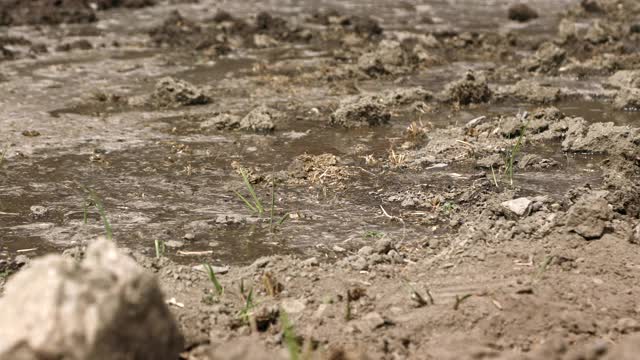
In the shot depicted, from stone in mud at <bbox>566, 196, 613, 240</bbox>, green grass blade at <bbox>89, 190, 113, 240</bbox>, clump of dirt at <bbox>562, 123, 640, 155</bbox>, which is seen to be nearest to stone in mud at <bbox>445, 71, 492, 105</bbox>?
clump of dirt at <bbox>562, 123, 640, 155</bbox>

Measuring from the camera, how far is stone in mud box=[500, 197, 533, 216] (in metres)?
4.96

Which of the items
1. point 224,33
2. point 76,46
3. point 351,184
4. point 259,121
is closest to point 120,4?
point 224,33

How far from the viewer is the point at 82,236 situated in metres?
5.09

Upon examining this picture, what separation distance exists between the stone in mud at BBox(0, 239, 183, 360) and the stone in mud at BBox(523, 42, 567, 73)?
8431mm

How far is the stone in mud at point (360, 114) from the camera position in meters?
7.72

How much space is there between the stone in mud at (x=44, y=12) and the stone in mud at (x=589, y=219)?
12.3 meters

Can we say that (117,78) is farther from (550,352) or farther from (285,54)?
(550,352)

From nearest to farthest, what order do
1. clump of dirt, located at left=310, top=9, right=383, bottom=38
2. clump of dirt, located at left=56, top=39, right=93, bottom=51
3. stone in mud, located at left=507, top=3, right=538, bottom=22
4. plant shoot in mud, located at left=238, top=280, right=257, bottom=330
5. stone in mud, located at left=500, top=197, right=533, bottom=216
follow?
1. plant shoot in mud, located at left=238, top=280, right=257, bottom=330
2. stone in mud, located at left=500, top=197, right=533, bottom=216
3. clump of dirt, located at left=56, top=39, right=93, bottom=51
4. clump of dirt, located at left=310, top=9, right=383, bottom=38
5. stone in mud, located at left=507, top=3, right=538, bottom=22

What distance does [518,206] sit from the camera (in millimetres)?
5004

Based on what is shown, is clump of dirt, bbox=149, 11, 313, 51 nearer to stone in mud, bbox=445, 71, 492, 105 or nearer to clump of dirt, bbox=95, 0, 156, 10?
clump of dirt, bbox=95, 0, 156, 10

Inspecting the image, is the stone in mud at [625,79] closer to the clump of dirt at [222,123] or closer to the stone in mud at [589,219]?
the clump of dirt at [222,123]

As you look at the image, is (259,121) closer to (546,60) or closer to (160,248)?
(160,248)

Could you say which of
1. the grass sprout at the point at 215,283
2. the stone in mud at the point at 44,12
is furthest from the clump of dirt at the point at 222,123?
the stone in mud at the point at 44,12

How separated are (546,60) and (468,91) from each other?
7.81ft
